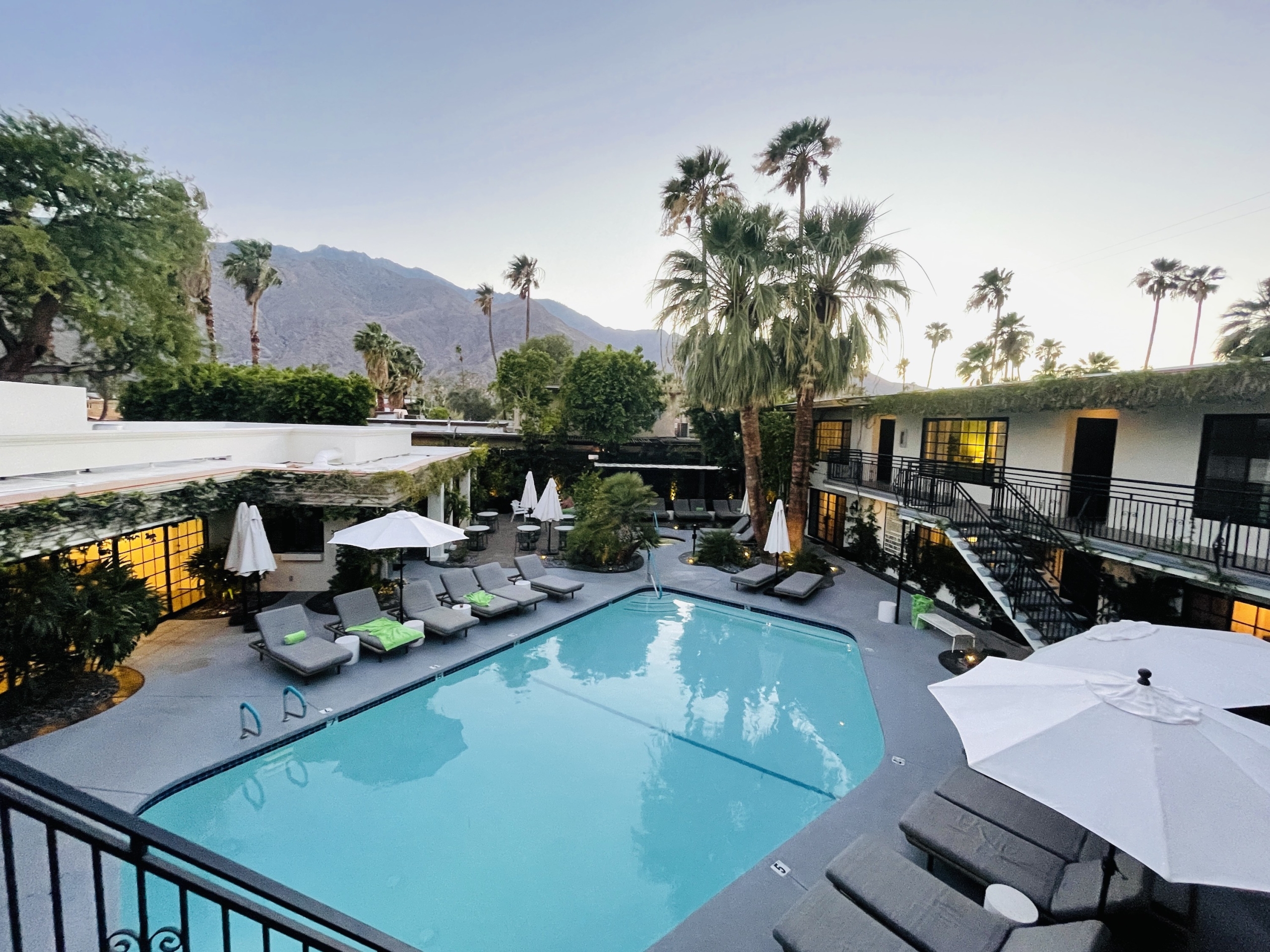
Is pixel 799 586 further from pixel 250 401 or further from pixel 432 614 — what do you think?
pixel 250 401

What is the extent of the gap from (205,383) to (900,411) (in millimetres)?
27979

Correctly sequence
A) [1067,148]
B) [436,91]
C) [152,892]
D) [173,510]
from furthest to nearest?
[436,91] < [1067,148] < [173,510] < [152,892]

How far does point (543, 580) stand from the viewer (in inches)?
568

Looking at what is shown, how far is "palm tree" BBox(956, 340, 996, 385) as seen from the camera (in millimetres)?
41844

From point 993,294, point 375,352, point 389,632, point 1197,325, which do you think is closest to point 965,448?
point 389,632

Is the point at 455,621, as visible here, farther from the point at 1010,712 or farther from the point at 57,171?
the point at 57,171

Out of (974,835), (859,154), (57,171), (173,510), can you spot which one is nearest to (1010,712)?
(974,835)

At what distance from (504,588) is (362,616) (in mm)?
3374

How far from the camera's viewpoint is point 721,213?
1505 cm

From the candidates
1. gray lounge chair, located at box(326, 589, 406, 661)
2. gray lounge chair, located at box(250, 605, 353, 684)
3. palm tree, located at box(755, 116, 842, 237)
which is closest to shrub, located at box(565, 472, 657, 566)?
gray lounge chair, located at box(326, 589, 406, 661)

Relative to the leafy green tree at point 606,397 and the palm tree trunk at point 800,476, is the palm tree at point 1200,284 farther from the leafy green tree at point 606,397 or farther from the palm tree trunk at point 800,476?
the palm tree trunk at point 800,476

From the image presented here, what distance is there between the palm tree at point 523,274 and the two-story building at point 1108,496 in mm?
48519

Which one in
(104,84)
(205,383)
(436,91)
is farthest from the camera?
(436,91)

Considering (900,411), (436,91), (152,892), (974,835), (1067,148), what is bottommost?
(152,892)
